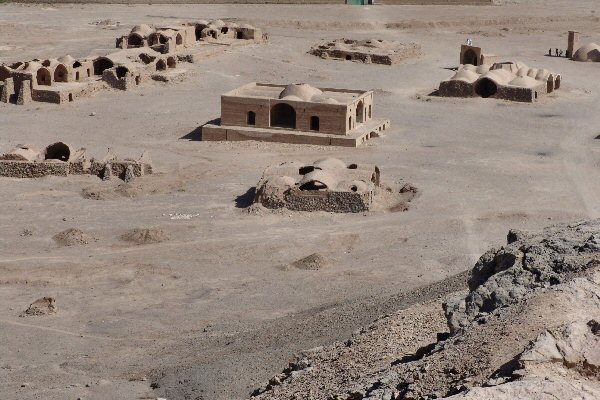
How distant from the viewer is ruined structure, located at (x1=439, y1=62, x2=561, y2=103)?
43.2 metres

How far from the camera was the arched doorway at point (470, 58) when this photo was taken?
51.8 m

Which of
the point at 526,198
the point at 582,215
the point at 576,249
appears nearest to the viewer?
the point at 576,249

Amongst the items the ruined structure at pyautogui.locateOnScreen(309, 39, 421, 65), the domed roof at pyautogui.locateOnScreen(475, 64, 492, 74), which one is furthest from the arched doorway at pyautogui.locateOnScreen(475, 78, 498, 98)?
the ruined structure at pyautogui.locateOnScreen(309, 39, 421, 65)

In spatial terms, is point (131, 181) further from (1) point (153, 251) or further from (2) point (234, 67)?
(2) point (234, 67)

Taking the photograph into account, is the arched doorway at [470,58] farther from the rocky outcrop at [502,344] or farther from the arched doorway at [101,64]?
the rocky outcrop at [502,344]

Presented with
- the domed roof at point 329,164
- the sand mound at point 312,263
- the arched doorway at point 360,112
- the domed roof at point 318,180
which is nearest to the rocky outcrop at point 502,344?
the sand mound at point 312,263

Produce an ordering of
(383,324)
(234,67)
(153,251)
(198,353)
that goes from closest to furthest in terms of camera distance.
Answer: (383,324), (198,353), (153,251), (234,67)

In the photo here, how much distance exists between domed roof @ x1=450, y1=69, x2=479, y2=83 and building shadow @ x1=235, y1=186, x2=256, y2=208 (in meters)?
16.6

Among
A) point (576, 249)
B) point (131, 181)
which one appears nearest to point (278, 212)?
point (131, 181)

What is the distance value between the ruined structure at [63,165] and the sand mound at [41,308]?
376 inches

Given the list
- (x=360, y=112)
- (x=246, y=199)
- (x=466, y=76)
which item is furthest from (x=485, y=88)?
(x=246, y=199)

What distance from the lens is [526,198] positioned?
29281 mm

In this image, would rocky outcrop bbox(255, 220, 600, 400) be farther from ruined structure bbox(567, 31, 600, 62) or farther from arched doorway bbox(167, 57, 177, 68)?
ruined structure bbox(567, 31, 600, 62)

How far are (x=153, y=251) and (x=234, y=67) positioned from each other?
25.1 m
